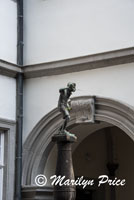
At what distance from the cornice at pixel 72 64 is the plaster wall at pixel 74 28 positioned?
105mm

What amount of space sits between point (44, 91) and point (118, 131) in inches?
112

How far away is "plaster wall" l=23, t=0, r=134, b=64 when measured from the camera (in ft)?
33.1

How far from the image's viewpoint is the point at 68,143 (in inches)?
309

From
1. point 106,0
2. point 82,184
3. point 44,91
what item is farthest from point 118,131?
point 106,0

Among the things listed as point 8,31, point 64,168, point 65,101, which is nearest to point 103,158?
point 8,31

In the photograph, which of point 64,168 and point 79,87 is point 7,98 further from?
point 64,168

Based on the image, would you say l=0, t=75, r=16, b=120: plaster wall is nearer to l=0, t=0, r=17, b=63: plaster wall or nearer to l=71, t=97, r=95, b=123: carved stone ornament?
l=0, t=0, r=17, b=63: plaster wall

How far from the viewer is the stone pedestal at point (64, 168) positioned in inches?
302

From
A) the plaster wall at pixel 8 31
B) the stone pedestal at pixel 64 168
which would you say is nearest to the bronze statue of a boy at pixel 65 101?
the stone pedestal at pixel 64 168

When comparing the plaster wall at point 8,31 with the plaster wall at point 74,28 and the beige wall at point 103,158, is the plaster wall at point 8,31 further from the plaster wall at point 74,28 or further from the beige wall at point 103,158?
the beige wall at point 103,158

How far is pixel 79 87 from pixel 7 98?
1.34 metres

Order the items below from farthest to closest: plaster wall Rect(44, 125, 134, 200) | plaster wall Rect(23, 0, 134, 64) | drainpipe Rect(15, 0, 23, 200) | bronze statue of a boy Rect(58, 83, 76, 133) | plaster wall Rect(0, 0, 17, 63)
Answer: plaster wall Rect(44, 125, 134, 200), plaster wall Rect(0, 0, 17, 63), drainpipe Rect(15, 0, 23, 200), plaster wall Rect(23, 0, 134, 64), bronze statue of a boy Rect(58, 83, 76, 133)

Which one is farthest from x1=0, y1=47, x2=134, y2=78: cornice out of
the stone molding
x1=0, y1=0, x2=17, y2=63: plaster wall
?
the stone molding

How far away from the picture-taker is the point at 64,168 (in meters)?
7.73
